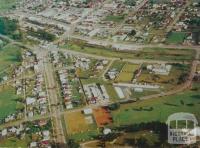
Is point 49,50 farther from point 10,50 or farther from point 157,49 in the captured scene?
point 157,49

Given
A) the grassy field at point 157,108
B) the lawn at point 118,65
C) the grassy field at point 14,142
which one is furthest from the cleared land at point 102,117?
the lawn at point 118,65

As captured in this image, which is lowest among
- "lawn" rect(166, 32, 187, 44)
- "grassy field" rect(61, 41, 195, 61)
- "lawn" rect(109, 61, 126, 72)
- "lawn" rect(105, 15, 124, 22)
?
"lawn" rect(109, 61, 126, 72)

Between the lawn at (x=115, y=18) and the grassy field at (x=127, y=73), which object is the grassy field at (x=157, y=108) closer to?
the grassy field at (x=127, y=73)

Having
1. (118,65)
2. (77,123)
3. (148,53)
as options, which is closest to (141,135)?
(77,123)

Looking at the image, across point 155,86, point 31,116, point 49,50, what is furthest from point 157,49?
point 31,116

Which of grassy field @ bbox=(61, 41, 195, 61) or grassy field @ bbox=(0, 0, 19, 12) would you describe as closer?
grassy field @ bbox=(61, 41, 195, 61)

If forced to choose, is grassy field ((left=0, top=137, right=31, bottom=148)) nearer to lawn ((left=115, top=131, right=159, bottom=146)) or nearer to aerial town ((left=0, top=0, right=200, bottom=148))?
aerial town ((left=0, top=0, right=200, bottom=148))

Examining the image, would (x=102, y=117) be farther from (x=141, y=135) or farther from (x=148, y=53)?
(x=148, y=53)

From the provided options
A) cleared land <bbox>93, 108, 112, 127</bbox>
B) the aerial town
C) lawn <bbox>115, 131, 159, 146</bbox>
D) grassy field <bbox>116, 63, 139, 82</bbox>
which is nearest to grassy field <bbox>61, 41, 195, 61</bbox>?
the aerial town
